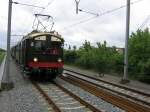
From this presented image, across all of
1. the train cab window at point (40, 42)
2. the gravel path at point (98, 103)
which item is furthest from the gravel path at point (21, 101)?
the train cab window at point (40, 42)

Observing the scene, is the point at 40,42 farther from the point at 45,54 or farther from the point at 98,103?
the point at 98,103

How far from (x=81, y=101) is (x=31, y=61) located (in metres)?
8.94

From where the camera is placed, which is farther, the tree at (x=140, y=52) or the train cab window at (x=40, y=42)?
the tree at (x=140, y=52)

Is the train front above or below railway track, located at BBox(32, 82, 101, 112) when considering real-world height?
above

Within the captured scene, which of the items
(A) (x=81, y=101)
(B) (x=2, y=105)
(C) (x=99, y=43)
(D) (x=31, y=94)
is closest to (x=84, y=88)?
(D) (x=31, y=94)

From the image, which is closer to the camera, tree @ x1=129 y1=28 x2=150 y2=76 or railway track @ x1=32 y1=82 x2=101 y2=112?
railway track @ x1=32 y1=82 x2=101 y2=112

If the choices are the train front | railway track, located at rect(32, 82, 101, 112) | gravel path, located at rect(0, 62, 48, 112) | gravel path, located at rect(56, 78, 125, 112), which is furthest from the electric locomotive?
gravel path, located at rect(56, 78, 125, 112)

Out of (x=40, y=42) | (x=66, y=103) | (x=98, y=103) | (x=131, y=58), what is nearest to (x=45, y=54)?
(x=40, y=42)

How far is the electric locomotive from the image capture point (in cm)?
2403

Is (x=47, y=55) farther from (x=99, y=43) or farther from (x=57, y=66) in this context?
(x=99, y=43)

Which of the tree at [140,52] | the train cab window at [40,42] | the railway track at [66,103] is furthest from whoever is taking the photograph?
the tree at [140,52]

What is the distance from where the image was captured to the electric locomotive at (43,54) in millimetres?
24031

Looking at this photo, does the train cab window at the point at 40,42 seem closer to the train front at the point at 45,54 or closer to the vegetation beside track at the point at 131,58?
the train front at the point at 45,54

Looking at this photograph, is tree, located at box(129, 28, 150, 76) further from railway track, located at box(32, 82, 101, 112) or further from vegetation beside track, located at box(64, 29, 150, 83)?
railway track, located at box(32, 82, 101, 112)
